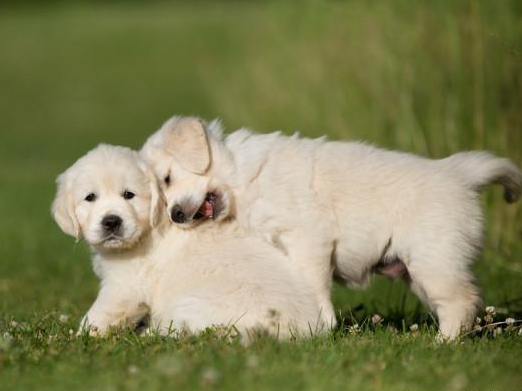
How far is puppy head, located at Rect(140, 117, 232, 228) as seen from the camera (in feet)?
20.4

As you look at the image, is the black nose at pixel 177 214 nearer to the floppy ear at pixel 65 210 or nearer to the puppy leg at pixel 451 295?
the floppy ear at pixel 65 210

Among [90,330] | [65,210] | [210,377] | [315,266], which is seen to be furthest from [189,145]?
[210,377]

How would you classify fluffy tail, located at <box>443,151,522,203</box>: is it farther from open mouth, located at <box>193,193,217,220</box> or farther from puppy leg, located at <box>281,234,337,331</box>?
open mouth, located at <box>193,193,217,220</box>

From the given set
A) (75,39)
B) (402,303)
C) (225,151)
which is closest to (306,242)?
(225,151)

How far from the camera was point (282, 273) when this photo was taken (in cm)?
571

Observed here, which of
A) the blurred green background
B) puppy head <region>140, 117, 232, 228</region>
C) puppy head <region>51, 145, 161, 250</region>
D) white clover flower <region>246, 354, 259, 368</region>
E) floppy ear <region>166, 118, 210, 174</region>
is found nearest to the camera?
white clover flower <region>246, 354, 259, 368</region>

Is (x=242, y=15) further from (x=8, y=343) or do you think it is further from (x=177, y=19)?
(x=8, y=343)

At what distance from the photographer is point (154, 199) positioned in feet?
20.2

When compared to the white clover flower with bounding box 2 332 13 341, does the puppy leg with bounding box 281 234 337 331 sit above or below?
above

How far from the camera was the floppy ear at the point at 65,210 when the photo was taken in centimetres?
613

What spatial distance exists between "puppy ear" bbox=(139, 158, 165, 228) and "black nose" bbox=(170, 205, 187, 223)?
0.34ft

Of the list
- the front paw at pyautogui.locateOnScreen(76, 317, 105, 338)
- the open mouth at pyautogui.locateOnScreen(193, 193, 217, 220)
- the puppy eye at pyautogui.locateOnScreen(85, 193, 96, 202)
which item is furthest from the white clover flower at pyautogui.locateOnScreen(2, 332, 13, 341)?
the open mouth at pyautogui.locateOnScreen(193, 193, 217, 220)

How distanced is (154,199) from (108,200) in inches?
12.6

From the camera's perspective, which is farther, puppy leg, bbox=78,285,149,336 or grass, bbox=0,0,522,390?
puppy leg, bbox=78,285,149,336
